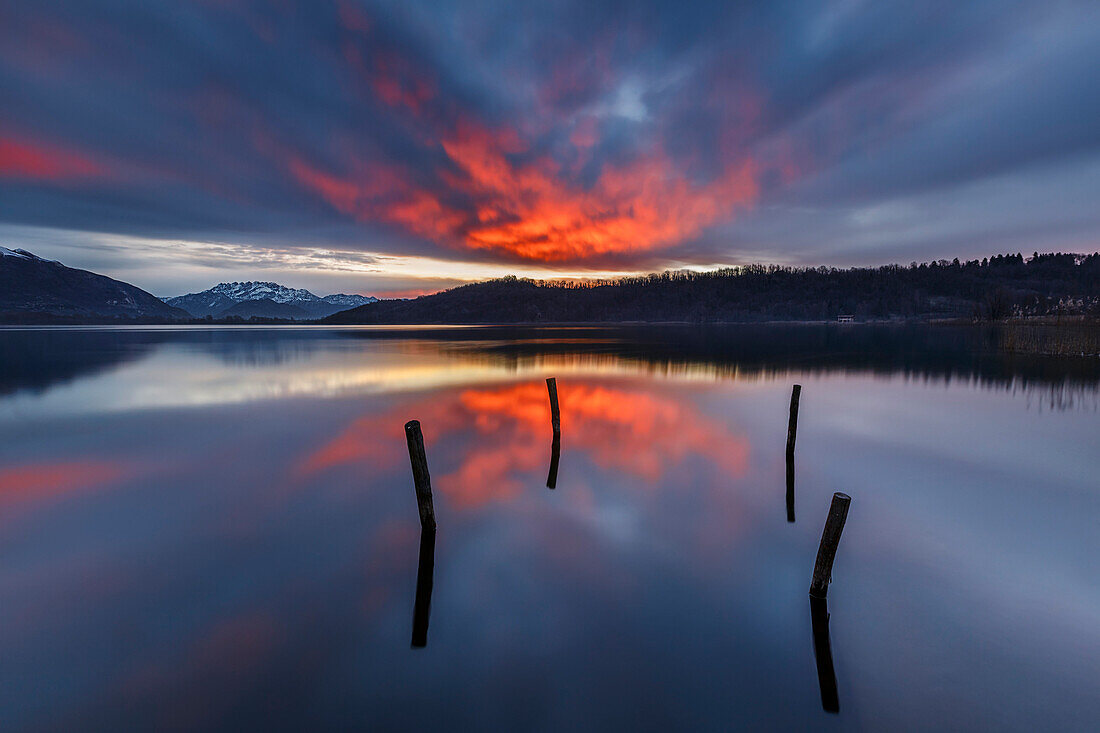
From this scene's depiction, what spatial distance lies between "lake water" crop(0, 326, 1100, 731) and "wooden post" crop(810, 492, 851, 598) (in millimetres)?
442

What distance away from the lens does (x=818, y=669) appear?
533cm

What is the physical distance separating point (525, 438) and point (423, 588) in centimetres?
888

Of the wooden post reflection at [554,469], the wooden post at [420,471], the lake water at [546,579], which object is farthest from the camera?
the wooden post reflection at [554,469]

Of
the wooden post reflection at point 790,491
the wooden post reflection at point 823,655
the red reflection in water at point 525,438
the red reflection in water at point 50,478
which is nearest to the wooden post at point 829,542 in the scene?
the wooden post reflection at point 823,655

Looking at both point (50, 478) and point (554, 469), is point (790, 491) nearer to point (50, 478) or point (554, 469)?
point (554, 469)

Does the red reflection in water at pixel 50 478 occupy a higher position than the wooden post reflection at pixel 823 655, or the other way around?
the red reflection in water at pixel 50 478

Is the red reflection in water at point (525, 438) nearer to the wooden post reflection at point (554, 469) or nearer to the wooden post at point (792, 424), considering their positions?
the wooden post reflection at point (554, 469)

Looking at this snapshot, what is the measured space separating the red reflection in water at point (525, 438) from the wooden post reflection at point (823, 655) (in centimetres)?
536

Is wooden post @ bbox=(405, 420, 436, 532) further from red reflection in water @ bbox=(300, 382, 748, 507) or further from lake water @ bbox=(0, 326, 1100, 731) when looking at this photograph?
red reflection in water @ bbox=(300, 382, 748, 507)

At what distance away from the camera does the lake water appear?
492cm

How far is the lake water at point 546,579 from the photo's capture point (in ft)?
16.1

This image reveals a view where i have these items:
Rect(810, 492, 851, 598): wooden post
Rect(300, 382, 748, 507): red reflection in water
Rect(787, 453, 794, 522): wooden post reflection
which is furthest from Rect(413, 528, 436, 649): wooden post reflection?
Rect(787, 453, 794, 522): wooden post reflection

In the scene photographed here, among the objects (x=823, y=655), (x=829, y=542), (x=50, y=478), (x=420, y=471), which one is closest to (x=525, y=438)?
(x=420, y=471)

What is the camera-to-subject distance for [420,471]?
751cm
